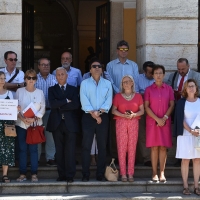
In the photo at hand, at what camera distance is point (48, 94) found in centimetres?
934

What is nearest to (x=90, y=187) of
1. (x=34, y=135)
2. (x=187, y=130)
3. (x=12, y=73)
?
(x=34, y=135)

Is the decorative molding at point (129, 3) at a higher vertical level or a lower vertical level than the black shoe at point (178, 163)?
higher

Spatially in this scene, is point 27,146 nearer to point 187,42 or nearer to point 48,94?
point 48,94

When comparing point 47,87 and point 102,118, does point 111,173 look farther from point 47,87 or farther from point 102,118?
point 47,87

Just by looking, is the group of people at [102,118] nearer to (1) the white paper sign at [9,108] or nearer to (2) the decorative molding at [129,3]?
(1) the white paper sign at [9,108]

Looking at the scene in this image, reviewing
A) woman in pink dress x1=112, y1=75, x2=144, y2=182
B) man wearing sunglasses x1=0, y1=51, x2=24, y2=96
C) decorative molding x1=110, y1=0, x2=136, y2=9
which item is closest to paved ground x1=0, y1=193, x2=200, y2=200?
woman in pink dress x1=112, y1=75, x2=144, y2=182

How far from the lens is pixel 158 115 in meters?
9.40

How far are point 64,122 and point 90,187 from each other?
110 centimetres

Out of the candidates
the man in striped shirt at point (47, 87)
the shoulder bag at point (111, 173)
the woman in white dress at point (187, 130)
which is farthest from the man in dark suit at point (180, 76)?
the man in striped shirt at point (47, 87)

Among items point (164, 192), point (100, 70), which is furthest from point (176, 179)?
point (100, 70)

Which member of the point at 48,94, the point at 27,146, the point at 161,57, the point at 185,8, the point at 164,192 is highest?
the point at 185,8

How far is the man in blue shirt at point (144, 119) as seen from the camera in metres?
10.2

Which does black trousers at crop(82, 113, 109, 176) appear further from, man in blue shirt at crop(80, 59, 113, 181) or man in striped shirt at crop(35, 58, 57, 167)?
man in striped shirt at crop(35, 58, 57, 167)

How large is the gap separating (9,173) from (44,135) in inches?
33.2
